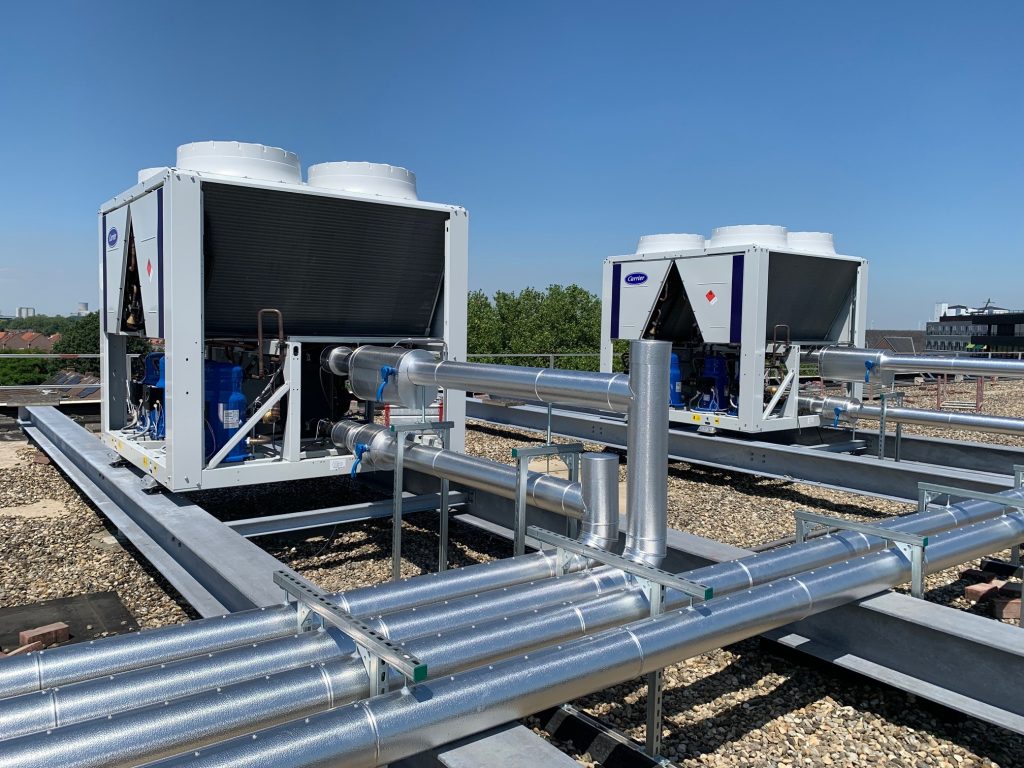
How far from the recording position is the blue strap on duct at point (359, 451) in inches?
208

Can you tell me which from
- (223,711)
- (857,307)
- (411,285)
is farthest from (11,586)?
(857,307)

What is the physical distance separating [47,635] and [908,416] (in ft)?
22.9

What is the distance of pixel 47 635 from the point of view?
3.83m

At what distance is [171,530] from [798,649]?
3183mm

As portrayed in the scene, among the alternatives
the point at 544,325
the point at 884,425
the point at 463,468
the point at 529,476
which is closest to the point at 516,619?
the point at 529,476

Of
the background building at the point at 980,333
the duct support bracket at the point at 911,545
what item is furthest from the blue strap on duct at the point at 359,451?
the background building at the point at 980,333

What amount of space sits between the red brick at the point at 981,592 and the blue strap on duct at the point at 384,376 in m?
3.45

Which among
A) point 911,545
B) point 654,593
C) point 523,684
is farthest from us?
point 911,545

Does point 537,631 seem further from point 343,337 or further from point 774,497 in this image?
point 774,497

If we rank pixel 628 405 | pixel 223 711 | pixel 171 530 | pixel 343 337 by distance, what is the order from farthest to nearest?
pixel 343 337
pixel 171 530
pixel 628 405
pixel 223 711

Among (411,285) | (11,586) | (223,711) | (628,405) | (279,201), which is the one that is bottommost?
(11,586)

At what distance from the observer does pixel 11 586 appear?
4758 millimetres

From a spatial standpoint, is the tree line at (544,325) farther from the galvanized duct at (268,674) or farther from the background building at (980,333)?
the galvanized duct at (268,674)

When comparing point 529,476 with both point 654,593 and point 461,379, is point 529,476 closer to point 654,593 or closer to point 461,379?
point 461,379
